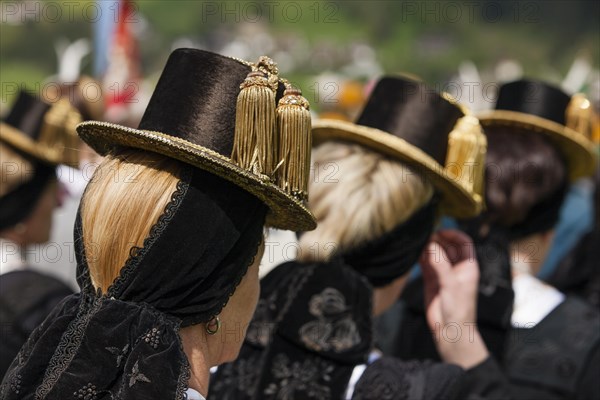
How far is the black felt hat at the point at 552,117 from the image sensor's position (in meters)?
3.29

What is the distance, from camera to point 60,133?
12.7ft

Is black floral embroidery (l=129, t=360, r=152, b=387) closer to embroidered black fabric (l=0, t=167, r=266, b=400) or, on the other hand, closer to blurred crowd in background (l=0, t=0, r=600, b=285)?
embroidered black fabric (l=0, t=167, r=266, b=400)

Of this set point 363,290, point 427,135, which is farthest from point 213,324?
point 427,135

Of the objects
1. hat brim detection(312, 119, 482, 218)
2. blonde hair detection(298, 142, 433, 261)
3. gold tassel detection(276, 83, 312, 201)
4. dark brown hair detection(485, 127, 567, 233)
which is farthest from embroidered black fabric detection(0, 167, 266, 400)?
dark brown hair detection(485, 127, 567, 233)

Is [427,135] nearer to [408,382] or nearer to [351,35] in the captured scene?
[408,382]

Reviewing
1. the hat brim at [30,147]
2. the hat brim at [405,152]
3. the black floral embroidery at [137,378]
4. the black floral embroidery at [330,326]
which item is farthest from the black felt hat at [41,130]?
the black floral embroidery at [137,378]

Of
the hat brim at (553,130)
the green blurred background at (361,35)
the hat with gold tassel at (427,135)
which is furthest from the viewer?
the green blurred background at (361,35)

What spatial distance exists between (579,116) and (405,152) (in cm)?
120

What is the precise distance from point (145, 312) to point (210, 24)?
650 inches

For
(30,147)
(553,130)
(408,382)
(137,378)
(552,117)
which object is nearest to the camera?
(137,378)

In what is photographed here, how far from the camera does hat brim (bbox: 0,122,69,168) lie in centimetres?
377

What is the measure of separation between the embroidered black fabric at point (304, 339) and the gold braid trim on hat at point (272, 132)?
0.60 meters

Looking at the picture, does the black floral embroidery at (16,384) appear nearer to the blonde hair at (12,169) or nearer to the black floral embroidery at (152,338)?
the black floral embroidery at (152,338)

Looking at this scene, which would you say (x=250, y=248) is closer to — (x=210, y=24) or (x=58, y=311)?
(x=58, y=311)
